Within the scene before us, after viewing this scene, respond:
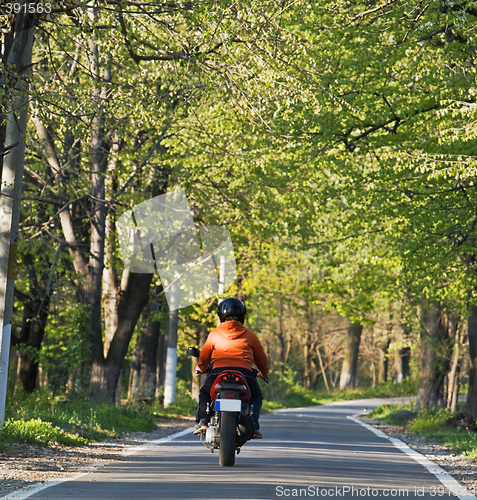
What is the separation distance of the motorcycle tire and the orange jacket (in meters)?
0.63

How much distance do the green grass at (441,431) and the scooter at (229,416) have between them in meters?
6.08

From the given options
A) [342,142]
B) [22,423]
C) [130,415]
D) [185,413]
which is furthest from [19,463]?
[185,413]

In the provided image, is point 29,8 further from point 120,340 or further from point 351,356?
point 351,356

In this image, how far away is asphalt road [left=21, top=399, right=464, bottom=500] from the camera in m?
8.08

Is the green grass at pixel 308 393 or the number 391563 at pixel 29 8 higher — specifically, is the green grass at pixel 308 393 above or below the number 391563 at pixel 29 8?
below

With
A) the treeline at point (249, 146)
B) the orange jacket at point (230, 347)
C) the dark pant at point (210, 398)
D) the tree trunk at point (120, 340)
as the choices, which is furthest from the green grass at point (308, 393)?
the orange jacket at point (230, 347)

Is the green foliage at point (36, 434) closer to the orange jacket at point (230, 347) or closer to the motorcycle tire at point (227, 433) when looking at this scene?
the orange jacket at point (230, 347)

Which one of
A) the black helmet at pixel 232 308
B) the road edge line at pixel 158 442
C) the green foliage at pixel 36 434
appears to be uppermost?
the black helmet at pixel 232 308

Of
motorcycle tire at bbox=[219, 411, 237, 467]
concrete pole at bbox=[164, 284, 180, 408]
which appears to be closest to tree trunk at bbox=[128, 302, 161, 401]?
concrete pole at bbox=[164, 284, 180, 408]

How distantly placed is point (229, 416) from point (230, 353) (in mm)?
734

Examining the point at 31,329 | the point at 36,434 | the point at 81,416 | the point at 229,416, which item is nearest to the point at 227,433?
the point at 229,416

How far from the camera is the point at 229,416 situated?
819 centimetres

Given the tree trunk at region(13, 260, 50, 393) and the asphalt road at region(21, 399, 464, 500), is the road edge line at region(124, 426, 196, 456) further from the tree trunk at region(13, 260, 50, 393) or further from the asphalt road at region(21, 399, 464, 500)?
the tree trunk at region(13, 260, 50, 393)

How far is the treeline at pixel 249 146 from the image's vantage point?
42.8 feet
